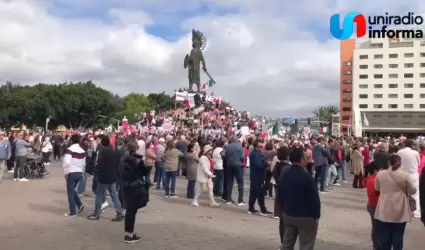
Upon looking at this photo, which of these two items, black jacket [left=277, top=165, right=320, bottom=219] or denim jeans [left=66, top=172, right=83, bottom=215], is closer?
black jacket [left=277, top=165, right=320, bottom=219]

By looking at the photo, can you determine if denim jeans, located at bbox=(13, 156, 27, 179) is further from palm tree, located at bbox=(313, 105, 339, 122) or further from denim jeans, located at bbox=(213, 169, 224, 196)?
palm tree, located at bbox=(313, 105, 339, 122)

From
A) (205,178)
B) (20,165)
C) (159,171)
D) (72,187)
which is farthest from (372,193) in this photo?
(20,165)

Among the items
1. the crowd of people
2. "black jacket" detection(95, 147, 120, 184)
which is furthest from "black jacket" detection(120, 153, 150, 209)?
"black jacket" detection(95, 147, 120, 184)

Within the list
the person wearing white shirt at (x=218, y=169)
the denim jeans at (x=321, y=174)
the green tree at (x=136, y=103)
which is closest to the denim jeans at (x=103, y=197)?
the person wearing white shirt at (x=218, y=169)

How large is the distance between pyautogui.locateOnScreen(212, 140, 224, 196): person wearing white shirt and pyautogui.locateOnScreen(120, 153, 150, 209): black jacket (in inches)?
200

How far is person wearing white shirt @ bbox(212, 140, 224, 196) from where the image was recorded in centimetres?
1305

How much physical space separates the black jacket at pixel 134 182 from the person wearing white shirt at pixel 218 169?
5075mm

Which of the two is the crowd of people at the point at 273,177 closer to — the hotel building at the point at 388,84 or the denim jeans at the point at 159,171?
the denim jeans at the point at 159,171

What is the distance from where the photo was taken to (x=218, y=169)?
1324cm

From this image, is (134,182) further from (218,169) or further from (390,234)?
(218,169)

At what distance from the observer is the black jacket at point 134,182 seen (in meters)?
7.89

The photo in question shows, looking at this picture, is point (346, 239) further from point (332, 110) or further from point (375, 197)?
point (332, 110)

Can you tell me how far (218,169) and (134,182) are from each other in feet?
18.1

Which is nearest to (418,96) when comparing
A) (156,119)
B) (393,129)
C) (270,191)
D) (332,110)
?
(393,129)
